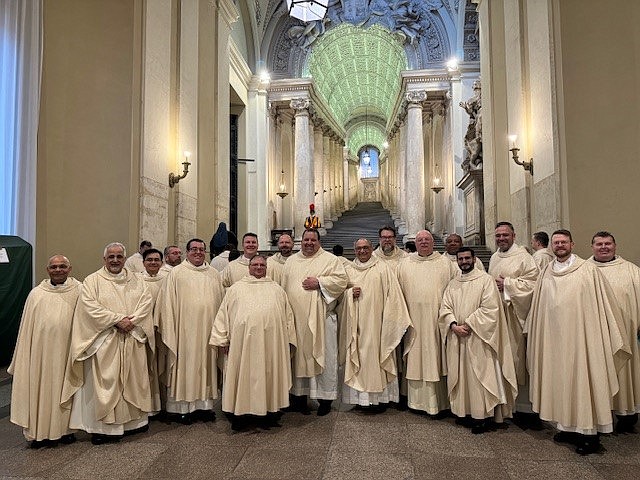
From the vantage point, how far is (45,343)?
4.00 meters

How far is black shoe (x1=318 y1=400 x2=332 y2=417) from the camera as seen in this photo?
4.75m

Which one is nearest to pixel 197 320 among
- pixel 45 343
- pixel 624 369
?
pixel 45 343

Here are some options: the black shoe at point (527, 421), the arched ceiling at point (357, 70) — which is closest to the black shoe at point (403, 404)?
the black shoe at point (527, 421)

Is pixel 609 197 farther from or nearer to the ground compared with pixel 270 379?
farther from the ground

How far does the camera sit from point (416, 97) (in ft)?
61.4

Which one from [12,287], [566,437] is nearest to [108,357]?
[12,287]

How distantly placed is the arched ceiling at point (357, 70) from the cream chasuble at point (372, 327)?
1661 centimetres

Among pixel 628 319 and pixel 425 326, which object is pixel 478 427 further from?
pixel 628 319

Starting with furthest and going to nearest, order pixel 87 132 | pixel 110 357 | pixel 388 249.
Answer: pixel 87 132, pixel 388 249, pixel 110 357

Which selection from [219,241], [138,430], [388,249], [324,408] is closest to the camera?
[138,430]

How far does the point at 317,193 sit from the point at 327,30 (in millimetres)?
6939

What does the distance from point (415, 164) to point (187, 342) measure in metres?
15.4

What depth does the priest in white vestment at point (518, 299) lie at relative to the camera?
14.5 feet

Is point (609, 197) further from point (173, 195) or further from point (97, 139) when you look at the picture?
point (97, 139)
